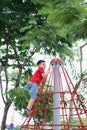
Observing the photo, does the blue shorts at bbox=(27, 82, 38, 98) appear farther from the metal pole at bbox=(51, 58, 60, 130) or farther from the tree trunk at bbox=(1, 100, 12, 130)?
the tree trunk at bbox=(1, 100, 12, 130)

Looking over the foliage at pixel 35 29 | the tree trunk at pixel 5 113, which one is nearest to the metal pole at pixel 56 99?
the foliage at pixel 35 29

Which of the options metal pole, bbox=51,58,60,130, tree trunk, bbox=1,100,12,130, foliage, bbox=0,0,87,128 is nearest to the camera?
foliage, bbox=0,0,87,128

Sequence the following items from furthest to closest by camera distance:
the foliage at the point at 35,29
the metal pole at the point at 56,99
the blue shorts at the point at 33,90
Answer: the blue shorts at the point at 33,90 → the metal pole at the point at 56,99 → the foliage at the point at 35,29

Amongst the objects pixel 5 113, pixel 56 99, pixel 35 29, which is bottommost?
pixel 5 113

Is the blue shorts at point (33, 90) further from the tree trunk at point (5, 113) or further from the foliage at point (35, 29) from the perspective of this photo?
the tree trunk at point (5, 113)

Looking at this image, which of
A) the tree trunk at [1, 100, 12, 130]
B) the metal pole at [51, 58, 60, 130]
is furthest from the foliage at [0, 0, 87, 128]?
the metal pole at [51, 58, 60, 130]

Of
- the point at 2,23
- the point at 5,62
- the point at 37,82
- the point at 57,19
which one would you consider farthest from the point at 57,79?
the point at 5,62

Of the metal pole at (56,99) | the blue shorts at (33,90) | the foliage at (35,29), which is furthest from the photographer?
the blue shorts at (33,90)

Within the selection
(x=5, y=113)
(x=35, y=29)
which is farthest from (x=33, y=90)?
(x=5, y=113)

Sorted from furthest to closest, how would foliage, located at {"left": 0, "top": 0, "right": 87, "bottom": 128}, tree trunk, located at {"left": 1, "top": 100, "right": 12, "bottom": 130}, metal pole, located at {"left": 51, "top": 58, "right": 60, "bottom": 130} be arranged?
tree trunk, located at {"left": 1, "top": 100, "right": 12, "bottom": 130} → metal pole, located at {"left": 51, "top": 58, "right": 60, "bottom": 130} → foliage, located at {"left": 0, "top": 0, "right": 87, "bottom": 128}

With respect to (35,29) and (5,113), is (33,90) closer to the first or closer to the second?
(35,29)

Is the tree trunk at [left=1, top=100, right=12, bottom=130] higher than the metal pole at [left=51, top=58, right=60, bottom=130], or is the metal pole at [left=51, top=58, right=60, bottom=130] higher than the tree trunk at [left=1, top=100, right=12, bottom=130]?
the metal pole at [left=51, top=58, right=60, bottom=130]

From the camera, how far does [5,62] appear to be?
44.5 ft

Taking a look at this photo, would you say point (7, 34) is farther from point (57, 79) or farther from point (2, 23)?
point (57, 79)
